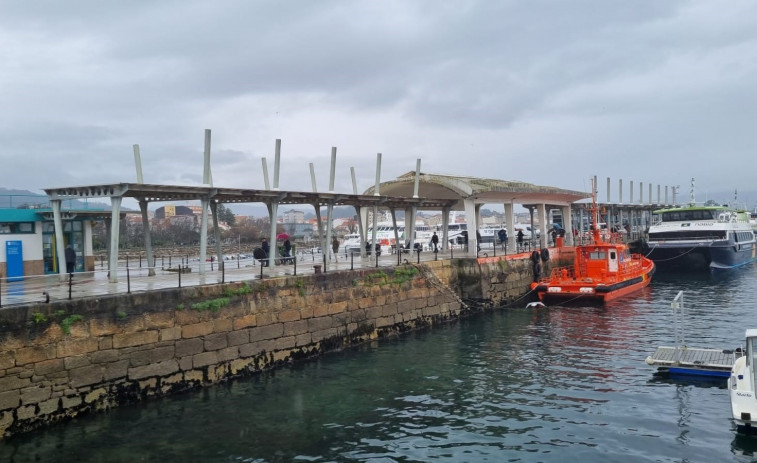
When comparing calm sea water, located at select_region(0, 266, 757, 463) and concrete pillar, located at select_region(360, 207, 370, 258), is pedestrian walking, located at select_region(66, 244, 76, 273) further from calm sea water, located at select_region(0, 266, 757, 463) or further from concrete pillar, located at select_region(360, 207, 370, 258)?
concrete pillar, located at select_region(360, 207, 370, 258)

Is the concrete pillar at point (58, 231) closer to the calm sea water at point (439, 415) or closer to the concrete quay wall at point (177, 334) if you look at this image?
the concrete quay wall at point (177, 334)

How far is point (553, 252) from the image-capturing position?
123ft

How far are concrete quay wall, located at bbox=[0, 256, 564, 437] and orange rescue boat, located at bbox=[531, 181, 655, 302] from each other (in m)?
8.73

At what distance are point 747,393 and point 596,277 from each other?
2071 cm

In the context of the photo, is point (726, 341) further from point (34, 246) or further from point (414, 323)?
point (34, 246)

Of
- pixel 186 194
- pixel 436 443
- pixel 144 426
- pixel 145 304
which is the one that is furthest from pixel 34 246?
pixel 436 443

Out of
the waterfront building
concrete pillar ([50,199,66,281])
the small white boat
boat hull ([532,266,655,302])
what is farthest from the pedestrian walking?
boat hull ([532,266,655,302])

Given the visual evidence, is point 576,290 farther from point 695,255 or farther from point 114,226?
point 114,226

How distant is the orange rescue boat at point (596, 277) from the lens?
29.1 m

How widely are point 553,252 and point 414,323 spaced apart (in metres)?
16.6

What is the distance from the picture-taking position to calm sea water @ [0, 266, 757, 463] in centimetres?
1139

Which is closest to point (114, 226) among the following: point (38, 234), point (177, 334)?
point (177, 334)

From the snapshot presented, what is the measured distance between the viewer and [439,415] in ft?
44.4

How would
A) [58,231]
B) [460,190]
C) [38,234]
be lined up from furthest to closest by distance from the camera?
→ [460,190]
[38,234]
[58,231]
